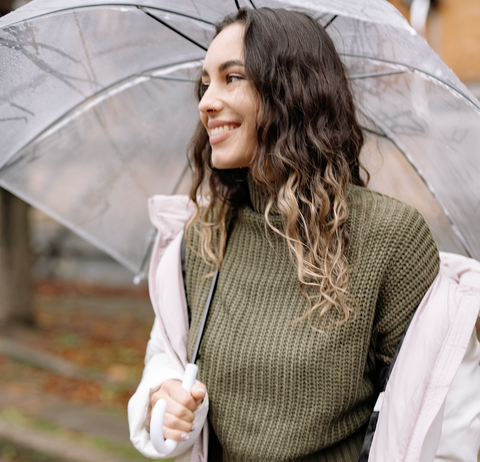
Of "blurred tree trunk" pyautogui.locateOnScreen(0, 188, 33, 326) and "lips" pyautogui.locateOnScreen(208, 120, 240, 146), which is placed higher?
"lips" pyautogui.locateOnScreen(208, 120, 240, 146)

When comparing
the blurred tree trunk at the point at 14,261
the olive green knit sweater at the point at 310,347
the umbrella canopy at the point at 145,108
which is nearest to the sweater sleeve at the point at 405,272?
the olive green knit sweater at the point at 310,347

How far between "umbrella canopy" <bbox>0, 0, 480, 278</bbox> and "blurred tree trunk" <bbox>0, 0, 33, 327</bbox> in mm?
4393

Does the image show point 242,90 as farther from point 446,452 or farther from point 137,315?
point 137,315

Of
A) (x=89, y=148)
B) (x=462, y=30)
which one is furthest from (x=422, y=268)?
(x=462, y=30)

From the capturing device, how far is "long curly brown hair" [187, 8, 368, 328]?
1718 mm

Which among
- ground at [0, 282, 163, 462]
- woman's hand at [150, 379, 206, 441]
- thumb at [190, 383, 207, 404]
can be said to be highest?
thumb at [190, 383, 207, 404]

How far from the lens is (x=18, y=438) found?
4.62 m

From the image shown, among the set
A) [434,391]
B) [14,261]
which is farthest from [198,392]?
[14,261]

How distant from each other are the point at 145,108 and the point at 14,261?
5074 millimetres

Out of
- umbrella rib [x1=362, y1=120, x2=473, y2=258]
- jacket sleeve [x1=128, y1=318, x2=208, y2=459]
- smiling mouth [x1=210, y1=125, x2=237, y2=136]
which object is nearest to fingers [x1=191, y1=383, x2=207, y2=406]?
jacket sleeve [x1=128, y1=318, x2=208, y2=459]

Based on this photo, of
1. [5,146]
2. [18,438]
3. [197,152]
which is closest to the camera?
[197,152]

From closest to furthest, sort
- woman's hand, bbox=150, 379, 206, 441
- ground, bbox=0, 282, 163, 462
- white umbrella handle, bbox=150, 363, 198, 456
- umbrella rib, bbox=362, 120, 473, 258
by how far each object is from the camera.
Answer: white umbrella handle, bbox=150, 363, 198, 456 < woman's hand, bbox=150, 379, 206, 441 < umbrella rib, bbox=362, 120, 473, 258 < ground, bbox=0, 282, 163, 462

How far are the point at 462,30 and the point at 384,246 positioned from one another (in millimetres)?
7650

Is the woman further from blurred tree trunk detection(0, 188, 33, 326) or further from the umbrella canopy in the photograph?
blurred tree trunk detection(0, 188, 33, 326)
